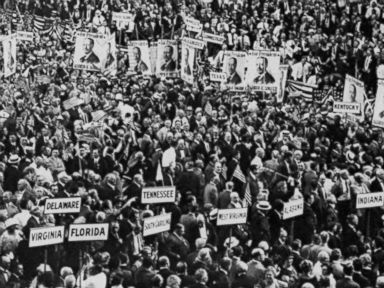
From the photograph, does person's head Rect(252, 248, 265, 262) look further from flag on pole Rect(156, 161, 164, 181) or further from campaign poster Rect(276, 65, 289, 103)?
campaign poster Rect(276, 65, 289, 103)

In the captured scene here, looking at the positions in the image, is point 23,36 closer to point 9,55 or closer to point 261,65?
point 9,55

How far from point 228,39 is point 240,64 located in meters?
6.03

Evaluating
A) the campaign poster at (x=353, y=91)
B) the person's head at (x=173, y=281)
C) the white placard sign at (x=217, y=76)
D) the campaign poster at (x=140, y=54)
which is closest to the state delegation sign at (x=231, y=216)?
the person's head at (x=173, y=281)

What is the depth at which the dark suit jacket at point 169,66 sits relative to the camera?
26234mm

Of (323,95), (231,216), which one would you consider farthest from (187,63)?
(231,216)

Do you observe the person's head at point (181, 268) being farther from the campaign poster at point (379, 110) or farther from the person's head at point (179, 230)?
the campaign poster at point (379, 110)

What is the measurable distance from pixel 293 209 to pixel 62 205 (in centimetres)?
339

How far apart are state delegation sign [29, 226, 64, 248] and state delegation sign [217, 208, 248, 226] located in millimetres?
2375

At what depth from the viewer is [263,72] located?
82.7 feet

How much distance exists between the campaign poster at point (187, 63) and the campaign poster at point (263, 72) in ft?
3.73

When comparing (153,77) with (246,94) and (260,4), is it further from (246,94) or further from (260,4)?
(260,4)

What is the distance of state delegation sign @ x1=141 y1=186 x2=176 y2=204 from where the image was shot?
18859mm

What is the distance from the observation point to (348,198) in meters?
20.5

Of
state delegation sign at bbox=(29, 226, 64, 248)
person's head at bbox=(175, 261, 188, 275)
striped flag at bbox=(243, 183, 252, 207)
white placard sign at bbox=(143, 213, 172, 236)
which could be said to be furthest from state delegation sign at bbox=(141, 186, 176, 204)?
person's head at bbox=(175, 261, 188, 275)
